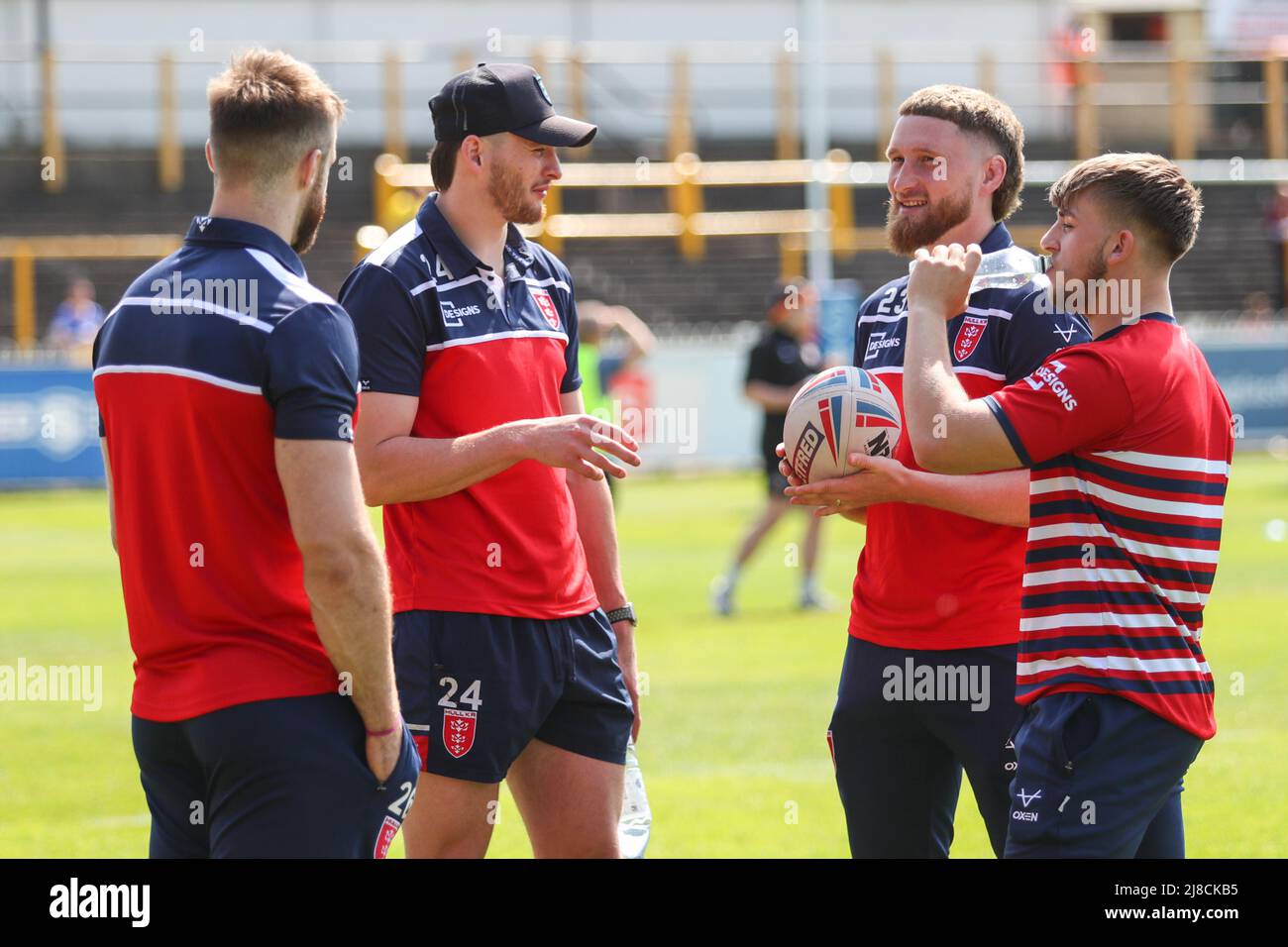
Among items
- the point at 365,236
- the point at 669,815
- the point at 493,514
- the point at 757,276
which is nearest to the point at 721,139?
the point at 757,276

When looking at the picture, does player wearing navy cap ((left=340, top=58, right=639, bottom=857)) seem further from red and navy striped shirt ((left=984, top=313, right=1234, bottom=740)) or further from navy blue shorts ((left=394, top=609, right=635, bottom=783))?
red and navy striped shirt ((left=984, top=313, right=1234, bottom=740))

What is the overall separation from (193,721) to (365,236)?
24.0 metres

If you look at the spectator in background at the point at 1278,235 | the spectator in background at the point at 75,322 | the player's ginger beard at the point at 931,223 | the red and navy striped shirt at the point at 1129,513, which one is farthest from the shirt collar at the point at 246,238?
the spectator in background at the point at 1278,235

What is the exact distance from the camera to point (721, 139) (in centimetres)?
3459

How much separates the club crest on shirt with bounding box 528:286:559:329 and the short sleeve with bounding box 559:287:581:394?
0.09 metres

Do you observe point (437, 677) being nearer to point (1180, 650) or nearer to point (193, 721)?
point (193, 721)

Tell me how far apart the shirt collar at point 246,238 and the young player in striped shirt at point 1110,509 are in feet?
4.94

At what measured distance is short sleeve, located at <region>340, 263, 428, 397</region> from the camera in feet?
15.1

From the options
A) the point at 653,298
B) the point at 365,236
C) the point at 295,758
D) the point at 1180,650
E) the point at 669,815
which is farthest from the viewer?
the point at 653,298

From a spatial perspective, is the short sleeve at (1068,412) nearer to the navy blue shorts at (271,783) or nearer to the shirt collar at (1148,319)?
the shirt collar at (1148,319)

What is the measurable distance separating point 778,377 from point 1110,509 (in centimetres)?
1020

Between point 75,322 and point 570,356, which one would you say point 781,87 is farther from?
point 570,356

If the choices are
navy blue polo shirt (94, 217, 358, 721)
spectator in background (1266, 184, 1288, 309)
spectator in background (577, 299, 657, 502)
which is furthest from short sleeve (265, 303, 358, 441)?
spectator in background (1266, 184, 1288, 309)

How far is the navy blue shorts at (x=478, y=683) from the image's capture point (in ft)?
15.2
